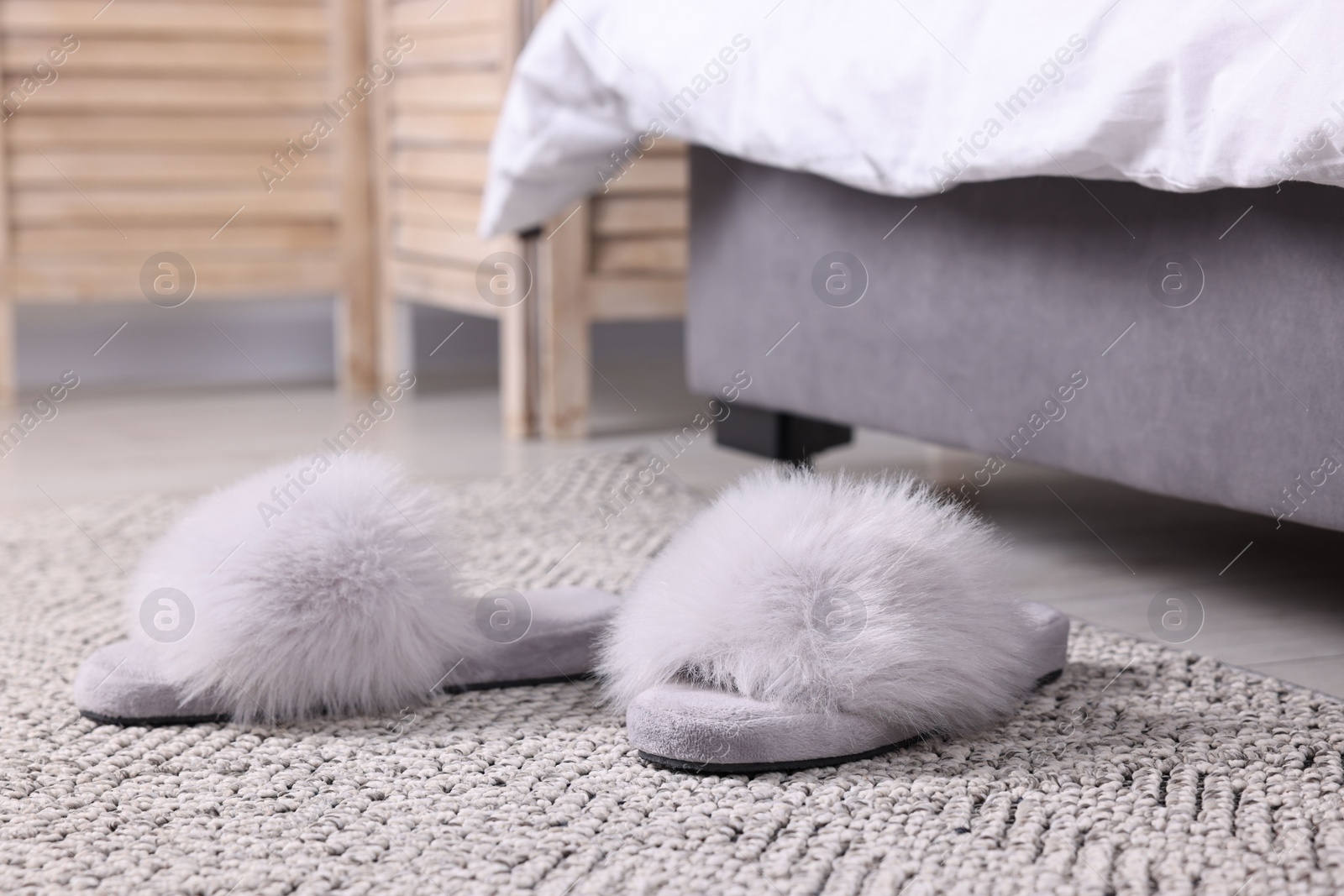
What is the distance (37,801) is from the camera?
78cm

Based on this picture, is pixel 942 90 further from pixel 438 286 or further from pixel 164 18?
pixel 164 18

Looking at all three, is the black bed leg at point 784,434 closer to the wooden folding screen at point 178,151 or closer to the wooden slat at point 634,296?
the wooden slat at point 634,296

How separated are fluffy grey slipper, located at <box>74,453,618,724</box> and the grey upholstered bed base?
55 centimetres

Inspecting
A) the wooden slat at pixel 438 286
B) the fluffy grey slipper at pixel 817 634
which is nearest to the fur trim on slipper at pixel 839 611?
the fluffy grey slipper at pixel 817 634

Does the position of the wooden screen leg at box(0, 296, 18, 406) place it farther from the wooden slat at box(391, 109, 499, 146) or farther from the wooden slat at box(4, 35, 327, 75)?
the wooden slat at box(391, 109, 499, 146)

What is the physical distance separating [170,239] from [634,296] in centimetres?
89

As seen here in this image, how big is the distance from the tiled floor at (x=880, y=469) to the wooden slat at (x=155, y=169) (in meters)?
0.38

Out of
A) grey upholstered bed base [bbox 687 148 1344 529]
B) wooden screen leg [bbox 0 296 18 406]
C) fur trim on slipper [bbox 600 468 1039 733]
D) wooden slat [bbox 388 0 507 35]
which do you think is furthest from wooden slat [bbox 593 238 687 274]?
fur trim on slipper [bbox 600 468 1039 733]

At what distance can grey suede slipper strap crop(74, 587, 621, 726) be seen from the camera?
897mm

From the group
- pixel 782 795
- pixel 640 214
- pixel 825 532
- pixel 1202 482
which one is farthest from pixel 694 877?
pixel 640 214

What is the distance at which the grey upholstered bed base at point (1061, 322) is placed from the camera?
103cm

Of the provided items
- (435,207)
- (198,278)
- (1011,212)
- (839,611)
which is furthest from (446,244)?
(839,611)

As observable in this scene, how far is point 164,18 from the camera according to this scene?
8.00 feet

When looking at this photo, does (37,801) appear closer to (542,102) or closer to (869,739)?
(869,739)
